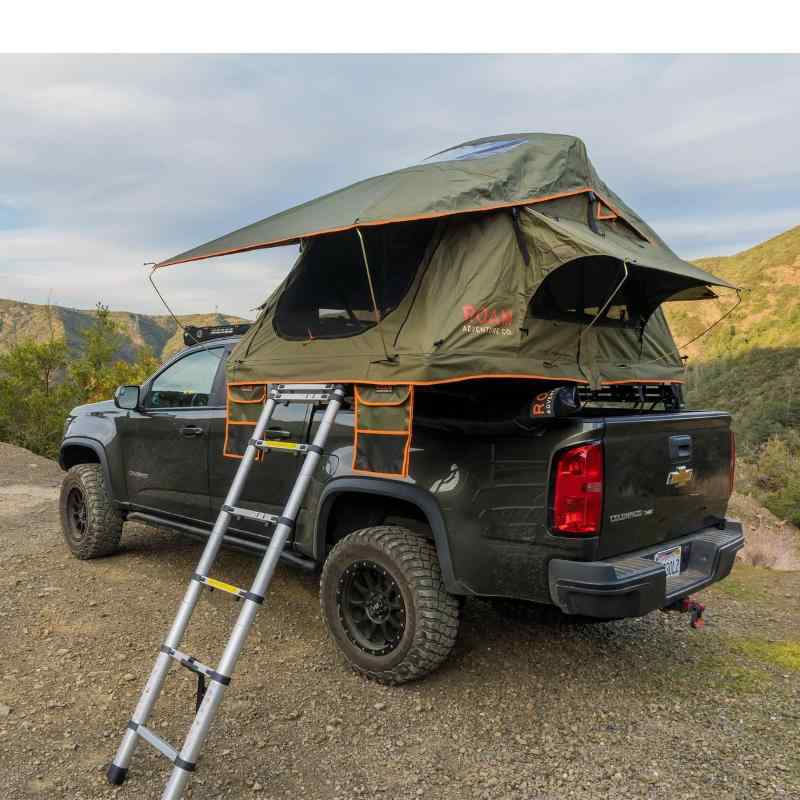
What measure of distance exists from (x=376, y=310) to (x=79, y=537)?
153 inches

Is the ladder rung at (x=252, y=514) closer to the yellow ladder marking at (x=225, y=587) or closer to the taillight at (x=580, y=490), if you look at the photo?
the yellow ladder marking at (x=225, y=587)

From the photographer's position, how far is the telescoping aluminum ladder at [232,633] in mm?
2566

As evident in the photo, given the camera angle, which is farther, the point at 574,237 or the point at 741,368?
the point at 741,368

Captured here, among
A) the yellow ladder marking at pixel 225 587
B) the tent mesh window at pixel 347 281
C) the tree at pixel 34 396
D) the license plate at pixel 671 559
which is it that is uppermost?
the tent mesh window at pixel 347 281

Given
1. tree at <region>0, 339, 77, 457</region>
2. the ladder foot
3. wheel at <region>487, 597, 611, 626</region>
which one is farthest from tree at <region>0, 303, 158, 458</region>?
the ladder foot

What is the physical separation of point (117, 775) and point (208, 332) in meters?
3.11

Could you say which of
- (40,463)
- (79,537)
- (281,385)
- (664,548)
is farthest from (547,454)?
(40,463)

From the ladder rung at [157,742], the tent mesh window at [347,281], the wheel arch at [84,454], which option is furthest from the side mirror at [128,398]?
the ladder rung at [157,742]

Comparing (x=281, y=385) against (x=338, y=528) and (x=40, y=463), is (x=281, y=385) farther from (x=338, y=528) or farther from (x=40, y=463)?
(x=40, y=463)

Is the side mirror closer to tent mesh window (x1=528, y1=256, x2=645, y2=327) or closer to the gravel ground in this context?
the gravel ground

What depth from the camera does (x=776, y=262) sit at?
141ft

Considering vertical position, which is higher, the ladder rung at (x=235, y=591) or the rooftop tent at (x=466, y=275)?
the rooftop tent at (x=466, y=275)

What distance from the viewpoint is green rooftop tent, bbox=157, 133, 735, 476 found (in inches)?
121

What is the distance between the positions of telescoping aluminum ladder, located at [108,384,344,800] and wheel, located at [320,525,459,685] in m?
0.68
